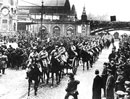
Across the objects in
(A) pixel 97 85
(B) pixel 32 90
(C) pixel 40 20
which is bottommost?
(B) pixel 32 90

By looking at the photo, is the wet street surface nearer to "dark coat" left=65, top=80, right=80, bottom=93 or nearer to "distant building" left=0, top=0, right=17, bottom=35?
"dark coat" left=65, top=80, right=80, bottom=93

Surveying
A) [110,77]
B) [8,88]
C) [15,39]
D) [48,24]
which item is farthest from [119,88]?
[48,24]

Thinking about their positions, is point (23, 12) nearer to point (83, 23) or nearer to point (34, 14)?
point (34, 14)

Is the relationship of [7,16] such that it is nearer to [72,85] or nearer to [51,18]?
[51,18]

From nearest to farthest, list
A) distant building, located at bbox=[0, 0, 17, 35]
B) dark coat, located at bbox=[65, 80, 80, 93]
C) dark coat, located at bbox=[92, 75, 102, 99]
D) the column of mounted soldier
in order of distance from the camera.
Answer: dark coat, located at bbox=[65, 80, 80, 93] → dark coat, located at bbox=[92, 75, 102, 99] → the column of mounted soldier → distant building, located at bbox=[0, 0, 17, 35]

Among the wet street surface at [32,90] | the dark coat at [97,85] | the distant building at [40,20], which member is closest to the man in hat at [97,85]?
the dark coat at [97,85]

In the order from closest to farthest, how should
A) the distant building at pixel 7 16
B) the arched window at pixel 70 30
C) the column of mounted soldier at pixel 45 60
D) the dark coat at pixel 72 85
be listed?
1. the dark coat at pixel 72 85
2. the column of mounted soldier at pixel 45 60
3. the distant building at pixel 7 16
4. the arched window at pixel 70 30

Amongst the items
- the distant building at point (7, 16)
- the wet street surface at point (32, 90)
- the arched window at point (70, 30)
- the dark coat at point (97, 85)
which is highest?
the distant building at point (7, 16)

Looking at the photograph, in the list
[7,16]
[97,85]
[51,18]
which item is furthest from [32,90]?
[51,18]

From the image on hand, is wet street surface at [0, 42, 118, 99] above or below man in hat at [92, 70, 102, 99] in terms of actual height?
below

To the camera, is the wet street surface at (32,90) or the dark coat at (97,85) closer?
the dark coat at (97,85)

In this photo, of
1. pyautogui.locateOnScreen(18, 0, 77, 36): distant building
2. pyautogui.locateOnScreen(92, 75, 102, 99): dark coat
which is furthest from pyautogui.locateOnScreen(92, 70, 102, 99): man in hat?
pyautogui.locateOnScreen(18, 0, 77, 36): distant building

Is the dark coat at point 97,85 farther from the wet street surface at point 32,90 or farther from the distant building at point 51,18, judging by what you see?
the distant building at point 51,18

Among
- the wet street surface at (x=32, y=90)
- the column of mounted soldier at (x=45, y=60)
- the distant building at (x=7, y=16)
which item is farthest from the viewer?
the distant building at (x=7, y=16)
